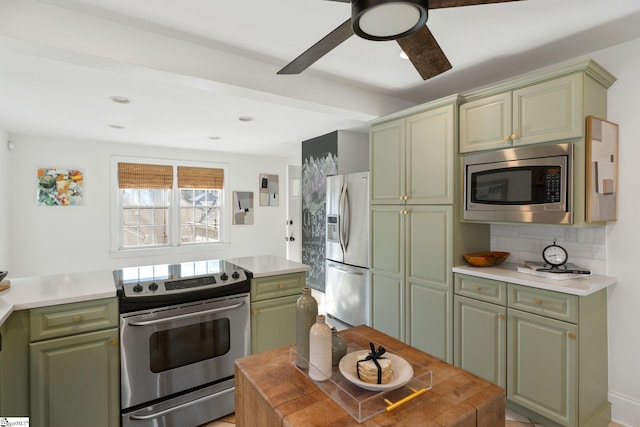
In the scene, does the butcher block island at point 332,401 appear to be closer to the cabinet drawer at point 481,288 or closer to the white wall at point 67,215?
the cabinet drawer at point 481,288

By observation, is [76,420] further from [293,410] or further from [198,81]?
[198,81]

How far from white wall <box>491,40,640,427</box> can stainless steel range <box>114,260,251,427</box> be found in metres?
2.51

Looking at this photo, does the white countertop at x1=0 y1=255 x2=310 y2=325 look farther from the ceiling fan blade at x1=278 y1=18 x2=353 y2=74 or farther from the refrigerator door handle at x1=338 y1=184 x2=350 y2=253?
the ceiling fan blade at x1=278 y1=18 x2=353 y2=74

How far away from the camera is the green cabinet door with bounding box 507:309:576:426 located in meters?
1.95

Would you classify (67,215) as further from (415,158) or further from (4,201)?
(415,158)

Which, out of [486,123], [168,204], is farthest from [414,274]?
[168,204]

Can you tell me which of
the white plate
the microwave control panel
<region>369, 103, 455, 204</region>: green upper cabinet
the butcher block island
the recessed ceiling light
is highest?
the recessed ceiling light

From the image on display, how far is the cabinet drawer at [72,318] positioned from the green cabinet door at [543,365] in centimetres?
256

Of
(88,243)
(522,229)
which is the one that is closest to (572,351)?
(522,229)

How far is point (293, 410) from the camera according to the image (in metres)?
1.04

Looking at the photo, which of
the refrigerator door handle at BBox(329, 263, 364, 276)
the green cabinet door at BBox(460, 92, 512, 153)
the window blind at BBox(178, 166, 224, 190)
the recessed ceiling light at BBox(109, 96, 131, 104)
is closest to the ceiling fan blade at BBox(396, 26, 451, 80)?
the green cabinet door at BBox(460, 92, 512, 153)

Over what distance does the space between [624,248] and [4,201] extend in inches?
245

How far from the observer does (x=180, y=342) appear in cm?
220

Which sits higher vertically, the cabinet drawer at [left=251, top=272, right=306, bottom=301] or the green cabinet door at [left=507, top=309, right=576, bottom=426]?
the cabinet drawer at [left=251, top=272, right=306, bottom=301]
